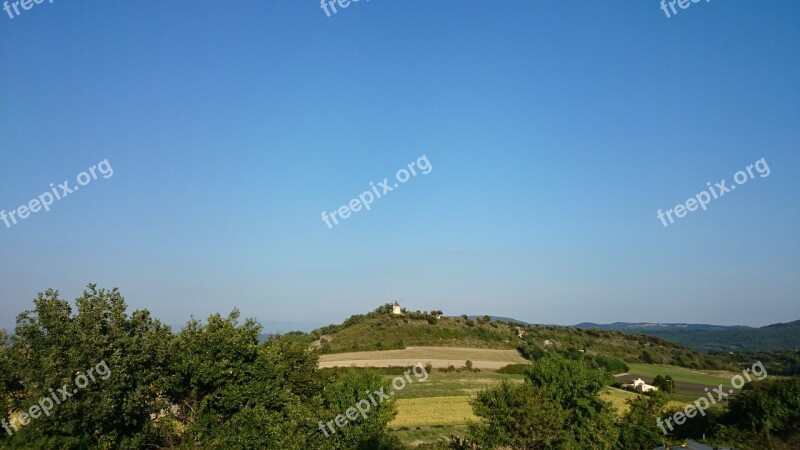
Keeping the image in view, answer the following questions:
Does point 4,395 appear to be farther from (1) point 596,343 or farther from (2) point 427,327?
(1) point 596,343

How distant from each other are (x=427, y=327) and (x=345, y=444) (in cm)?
8060

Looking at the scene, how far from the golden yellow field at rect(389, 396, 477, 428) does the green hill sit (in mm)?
37767

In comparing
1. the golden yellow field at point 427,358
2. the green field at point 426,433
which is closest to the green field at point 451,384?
the golden yellow field at point 427,358

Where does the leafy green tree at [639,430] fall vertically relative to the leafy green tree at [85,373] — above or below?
below

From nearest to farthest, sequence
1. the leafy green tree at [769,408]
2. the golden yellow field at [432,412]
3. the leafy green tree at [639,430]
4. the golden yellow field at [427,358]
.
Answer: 1. the leafy green tree at [639,430]
2. the leafy green tree at [769,408]
3. the golden yellow field at [432,412]
4. the golden yellow field at [427,358]

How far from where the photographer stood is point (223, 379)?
2858 cm

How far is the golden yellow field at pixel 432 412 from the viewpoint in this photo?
150ft

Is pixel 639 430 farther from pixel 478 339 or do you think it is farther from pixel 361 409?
pixel 478 339

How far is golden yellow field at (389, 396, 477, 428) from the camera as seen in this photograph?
45844 mm

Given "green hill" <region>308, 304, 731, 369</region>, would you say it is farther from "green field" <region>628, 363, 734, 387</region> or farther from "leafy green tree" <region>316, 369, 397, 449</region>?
"leafy green tree" <region>316, 369, 397, 449</region>

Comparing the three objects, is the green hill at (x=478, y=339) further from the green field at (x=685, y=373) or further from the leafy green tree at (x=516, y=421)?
the leafy green tree at (x=516, y=421)

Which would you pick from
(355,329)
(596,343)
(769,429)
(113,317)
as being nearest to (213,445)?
(113,317)

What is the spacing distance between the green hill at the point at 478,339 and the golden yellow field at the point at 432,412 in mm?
37767

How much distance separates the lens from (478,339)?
107 metres
